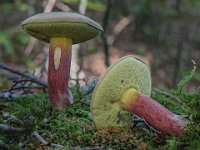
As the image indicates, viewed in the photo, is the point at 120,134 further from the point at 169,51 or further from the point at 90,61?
the point at 169,51

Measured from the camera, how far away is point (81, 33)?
Result: 78.0 inches

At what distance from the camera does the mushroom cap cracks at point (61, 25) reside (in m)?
1.78

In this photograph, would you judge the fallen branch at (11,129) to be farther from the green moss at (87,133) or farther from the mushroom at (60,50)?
the mushroom at (60,50)

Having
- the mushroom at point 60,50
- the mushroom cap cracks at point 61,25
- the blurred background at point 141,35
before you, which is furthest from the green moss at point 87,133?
the blurred background at point 141,35

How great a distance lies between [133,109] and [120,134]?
0.14m

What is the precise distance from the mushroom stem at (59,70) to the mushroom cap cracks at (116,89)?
1.32 ft

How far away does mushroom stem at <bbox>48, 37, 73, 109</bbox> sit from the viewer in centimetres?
203

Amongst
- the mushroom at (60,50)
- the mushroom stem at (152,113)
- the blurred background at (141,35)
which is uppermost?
the blurred background at (141,35)

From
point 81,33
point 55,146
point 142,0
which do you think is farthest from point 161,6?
point 55,146

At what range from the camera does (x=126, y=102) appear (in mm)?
1665

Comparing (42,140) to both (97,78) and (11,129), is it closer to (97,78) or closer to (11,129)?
(11,129)

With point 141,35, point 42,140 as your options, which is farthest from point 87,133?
point 141,35

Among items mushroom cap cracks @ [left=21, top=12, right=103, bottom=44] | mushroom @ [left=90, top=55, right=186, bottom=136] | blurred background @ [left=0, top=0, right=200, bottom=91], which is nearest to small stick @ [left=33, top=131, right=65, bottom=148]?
mushroom @ [left=90, top=55, right=186, bottom=136]

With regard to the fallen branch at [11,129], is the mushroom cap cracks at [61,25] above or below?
above
